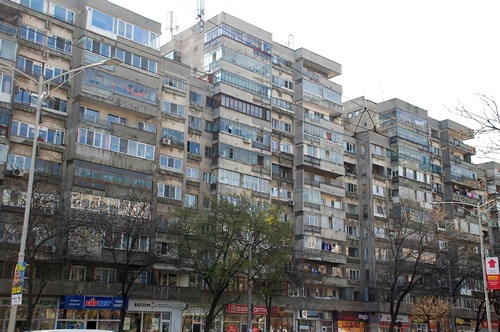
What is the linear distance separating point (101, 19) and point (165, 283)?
69.3 feet

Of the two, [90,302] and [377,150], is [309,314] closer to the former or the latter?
[377,150]

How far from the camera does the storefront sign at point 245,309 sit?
49625mm

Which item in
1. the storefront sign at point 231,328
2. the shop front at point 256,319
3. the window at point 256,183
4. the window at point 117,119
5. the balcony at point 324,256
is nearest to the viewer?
the window at point 117,119

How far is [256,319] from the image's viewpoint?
52969 millimetres

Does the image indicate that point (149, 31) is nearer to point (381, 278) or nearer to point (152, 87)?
point (152, 87)

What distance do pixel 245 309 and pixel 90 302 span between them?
569 inches

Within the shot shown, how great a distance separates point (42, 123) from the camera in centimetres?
4259

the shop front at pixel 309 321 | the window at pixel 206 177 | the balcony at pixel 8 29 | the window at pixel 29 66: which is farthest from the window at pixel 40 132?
the shop front at pixel 309 321

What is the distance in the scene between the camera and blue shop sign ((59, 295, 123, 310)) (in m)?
40.4

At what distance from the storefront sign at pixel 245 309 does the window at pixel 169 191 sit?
10095 millimetres

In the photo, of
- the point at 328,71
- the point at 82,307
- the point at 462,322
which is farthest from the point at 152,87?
the point at 462,322

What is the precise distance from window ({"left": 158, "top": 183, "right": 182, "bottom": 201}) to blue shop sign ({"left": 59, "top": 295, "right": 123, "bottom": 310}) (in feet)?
29.7

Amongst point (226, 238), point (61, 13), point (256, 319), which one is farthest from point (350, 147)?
point (61, 13)

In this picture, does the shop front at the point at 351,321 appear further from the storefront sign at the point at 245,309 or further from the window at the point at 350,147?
the window at the point at 350,147
